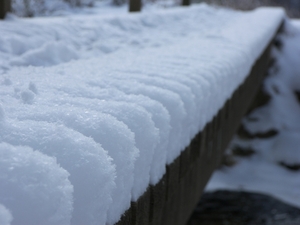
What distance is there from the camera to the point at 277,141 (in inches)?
440

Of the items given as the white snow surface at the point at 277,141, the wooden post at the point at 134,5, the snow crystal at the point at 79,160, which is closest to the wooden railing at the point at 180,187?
the snow crystal at the point at 79,160

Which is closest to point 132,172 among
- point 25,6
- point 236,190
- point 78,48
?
point 78,48

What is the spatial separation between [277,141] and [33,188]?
10.9 meters

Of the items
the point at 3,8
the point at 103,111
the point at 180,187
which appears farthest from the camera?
the point at 3,8

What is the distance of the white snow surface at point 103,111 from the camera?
956 millimetres

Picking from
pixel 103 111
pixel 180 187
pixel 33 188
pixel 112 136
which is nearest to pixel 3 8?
pixel 180 187

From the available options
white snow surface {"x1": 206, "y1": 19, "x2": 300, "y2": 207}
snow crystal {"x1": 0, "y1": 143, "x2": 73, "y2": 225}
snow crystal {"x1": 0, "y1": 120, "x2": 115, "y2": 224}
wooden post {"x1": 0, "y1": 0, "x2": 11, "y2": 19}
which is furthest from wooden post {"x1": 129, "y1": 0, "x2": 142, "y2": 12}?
snow crystal {"x1": 0, "y1": 143, "x2": 73, "y2": 225}

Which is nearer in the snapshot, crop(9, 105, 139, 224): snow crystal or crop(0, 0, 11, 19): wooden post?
crop(9, 105, 139, 224): snow crystal

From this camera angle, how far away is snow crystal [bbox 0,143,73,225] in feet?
2.49

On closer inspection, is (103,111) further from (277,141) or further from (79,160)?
(277,141)

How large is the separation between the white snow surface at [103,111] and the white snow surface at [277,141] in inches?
270

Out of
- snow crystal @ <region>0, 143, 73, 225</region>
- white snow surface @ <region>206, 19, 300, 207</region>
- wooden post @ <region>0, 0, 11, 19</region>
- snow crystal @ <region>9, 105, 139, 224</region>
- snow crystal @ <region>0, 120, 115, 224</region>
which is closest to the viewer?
snow crystal @ <region>0, 143, 73, 225</region>

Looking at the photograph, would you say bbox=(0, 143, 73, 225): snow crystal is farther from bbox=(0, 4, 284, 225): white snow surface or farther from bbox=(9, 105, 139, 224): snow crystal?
bbox=(9, 105, 139, 224): snow crystal

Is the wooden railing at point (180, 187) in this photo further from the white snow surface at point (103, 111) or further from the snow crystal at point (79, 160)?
the snow crystal at point (79, 160)
